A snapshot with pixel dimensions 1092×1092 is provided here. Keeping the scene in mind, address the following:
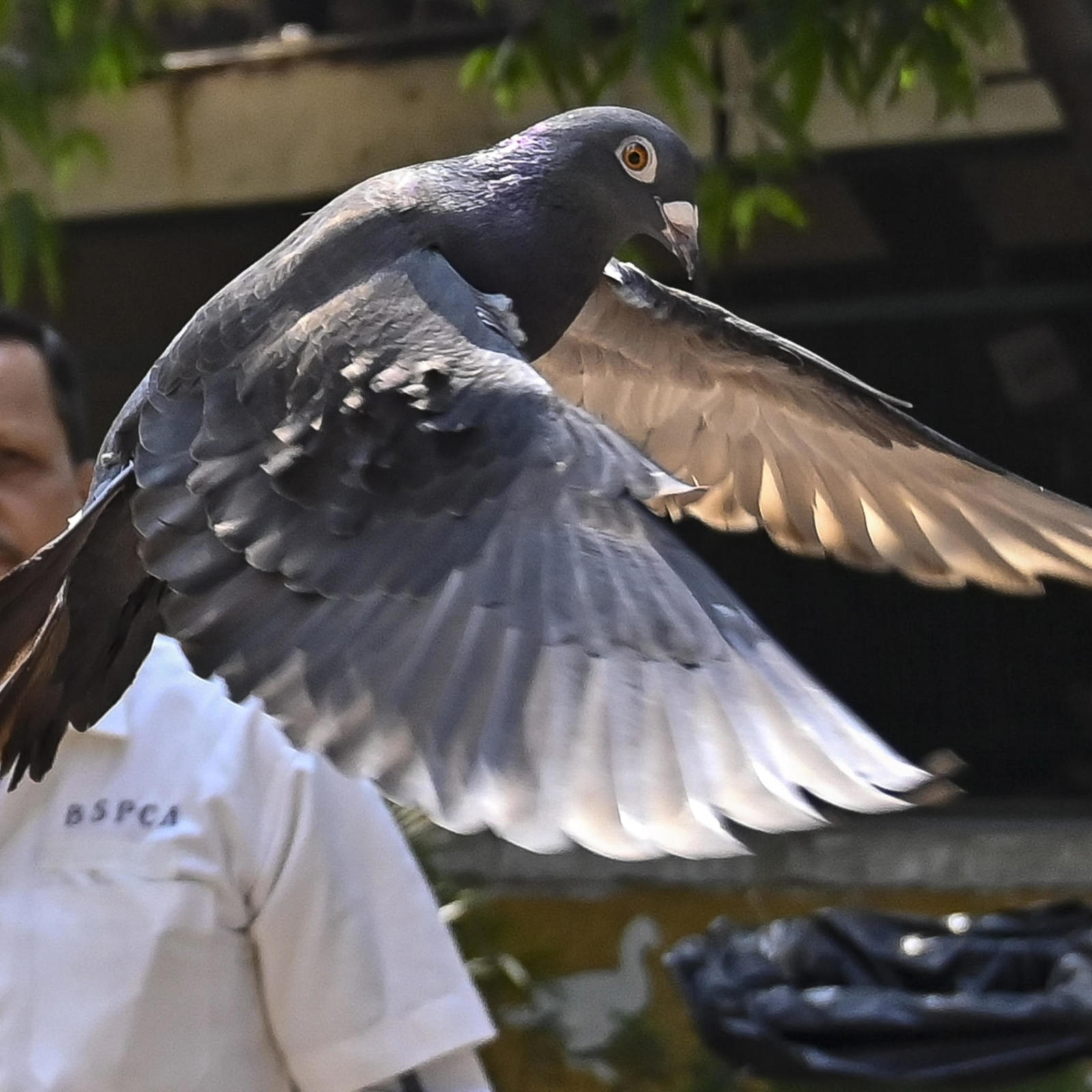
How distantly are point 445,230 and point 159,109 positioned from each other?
117 inches

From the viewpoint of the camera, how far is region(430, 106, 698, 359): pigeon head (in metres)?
2.03

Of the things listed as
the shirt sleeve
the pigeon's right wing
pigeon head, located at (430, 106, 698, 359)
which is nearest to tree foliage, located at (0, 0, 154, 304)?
pigeon head, located at (430, 106, 698, 359)

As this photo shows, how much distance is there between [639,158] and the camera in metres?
2.07

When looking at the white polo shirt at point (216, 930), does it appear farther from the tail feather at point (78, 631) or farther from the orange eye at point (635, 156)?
the orange eye at point (635, 156)

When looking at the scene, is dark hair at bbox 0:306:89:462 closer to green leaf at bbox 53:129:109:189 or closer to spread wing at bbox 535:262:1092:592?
spread wing at bbox 535:262:1092:592

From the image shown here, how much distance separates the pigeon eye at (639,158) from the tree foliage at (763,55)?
0.82 metres

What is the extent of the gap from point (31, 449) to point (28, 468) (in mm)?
22

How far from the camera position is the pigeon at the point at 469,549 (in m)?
1.46

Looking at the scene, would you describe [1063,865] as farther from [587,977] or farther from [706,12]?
[706,12]

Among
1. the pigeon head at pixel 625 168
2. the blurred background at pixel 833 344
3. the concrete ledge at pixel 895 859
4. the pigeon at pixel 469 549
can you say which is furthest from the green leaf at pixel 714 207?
the concrete ledge at pixel 895 859

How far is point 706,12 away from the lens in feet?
11.1

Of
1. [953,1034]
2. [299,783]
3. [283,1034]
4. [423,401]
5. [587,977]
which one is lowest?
[587,977]

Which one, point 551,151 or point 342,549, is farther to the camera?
point 551,151

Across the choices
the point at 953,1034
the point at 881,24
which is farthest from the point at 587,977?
the point at 881,24
